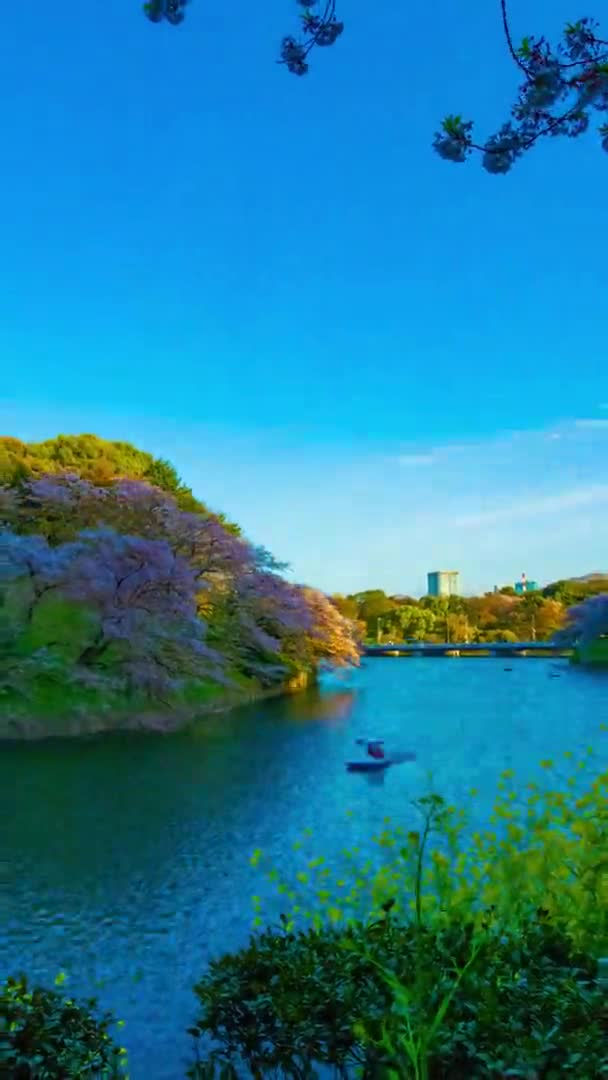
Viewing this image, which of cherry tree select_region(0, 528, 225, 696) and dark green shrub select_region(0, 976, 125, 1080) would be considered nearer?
dark green shrub select_region(0, 976, 125, 1080)

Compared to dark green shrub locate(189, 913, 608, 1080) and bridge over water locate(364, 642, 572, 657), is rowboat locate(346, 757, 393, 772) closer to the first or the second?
dark green shrub locate(189, 913, 608, 1080)

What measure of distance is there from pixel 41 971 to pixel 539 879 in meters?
4.69

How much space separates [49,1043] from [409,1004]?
5.31 feet

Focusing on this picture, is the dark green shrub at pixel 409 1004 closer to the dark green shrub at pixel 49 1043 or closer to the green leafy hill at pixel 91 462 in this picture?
the dark green shrub at pixel 49 1043

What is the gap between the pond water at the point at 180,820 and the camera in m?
7.93

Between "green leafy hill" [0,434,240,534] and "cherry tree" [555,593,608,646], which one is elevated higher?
"green leafy hill" [0,434,240,534]

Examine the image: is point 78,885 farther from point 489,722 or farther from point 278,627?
point 278,627

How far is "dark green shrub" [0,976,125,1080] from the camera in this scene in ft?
11.5

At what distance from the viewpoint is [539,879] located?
6035 mm

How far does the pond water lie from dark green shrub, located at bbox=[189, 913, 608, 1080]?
205 cm

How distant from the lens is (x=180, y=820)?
13547 millimetres

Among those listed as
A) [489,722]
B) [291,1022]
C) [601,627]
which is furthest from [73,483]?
[601,627]


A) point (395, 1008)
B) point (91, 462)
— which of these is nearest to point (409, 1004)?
point (395, 1008)

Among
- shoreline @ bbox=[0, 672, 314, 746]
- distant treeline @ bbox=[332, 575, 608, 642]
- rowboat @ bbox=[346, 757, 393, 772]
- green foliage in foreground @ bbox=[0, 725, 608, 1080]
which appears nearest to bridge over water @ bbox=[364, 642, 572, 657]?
distant treeline @ bbox=[332, 575, 608, 642]
